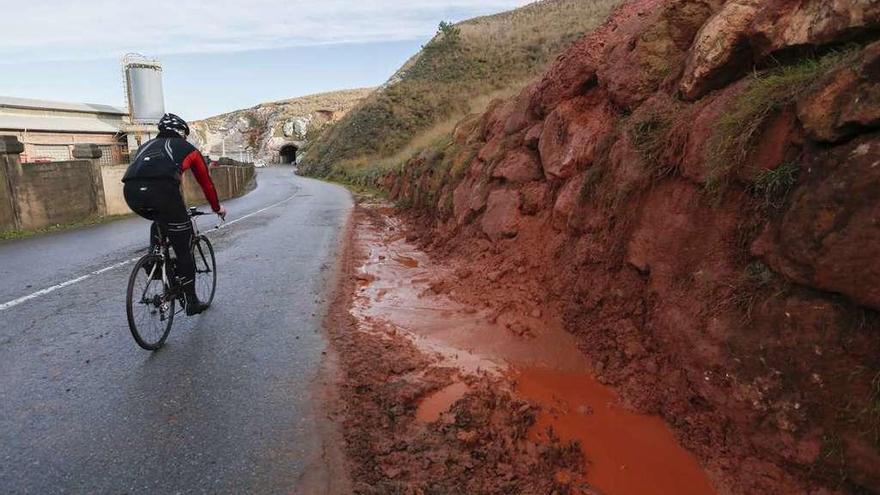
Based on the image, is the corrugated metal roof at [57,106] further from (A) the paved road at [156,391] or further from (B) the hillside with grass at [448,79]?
(A) the paved road at [156,391]

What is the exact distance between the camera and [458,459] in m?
3.31

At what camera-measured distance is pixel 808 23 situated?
4035 millimetres

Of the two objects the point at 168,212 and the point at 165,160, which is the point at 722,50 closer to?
the point at 165,160

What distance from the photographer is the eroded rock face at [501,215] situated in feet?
25.2

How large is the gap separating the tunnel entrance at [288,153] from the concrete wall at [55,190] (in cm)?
6909

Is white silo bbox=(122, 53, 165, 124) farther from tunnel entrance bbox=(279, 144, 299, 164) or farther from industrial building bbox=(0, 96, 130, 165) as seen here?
tunnel entrance bbox=(279, 144, 299, 164)

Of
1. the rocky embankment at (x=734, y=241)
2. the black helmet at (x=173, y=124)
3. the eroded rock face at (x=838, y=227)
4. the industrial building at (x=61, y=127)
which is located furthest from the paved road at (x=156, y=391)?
the industrial building at (x=61, y=127)

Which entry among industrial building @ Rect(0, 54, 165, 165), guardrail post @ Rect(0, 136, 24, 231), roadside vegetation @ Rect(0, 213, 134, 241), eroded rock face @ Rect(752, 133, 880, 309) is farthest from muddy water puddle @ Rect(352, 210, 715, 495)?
Answer: industrial building @ Rect(0, 54, 165, 165)

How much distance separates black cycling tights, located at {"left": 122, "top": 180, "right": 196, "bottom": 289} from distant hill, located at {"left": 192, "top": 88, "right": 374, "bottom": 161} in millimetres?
77027

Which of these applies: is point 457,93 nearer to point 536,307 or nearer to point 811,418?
point 536,307

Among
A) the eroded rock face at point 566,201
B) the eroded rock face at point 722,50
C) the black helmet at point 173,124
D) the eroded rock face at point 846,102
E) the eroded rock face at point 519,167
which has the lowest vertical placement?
the eroded rock face at point 566,201

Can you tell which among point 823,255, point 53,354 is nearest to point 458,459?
point 823,255

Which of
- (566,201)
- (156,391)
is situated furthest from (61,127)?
(566,201)

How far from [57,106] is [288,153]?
4955cm
